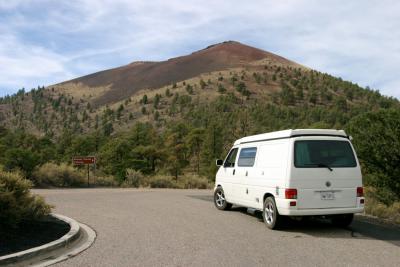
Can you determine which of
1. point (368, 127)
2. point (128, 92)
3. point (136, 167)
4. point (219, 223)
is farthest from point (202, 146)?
point (128, 92)

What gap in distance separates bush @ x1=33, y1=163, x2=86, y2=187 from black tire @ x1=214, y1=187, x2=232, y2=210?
14559mm

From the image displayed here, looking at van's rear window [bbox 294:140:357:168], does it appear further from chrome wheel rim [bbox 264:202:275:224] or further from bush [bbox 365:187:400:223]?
bush [bbox 365:187:400:223]

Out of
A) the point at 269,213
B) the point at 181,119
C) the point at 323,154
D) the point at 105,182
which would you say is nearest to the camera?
the point at 323,154

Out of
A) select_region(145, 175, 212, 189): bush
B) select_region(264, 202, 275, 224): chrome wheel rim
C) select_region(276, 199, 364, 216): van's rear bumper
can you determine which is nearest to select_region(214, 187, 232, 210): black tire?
select_region(264, 202, 275, 224): chrome wheel rim

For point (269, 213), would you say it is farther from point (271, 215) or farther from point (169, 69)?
point (169, 69)

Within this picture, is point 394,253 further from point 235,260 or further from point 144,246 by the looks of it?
point 144,246

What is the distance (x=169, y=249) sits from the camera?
27.5 ft

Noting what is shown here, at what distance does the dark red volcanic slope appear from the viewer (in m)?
138

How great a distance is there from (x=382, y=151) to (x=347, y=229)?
5.56 m

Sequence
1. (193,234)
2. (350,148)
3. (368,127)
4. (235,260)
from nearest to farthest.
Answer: (235,260), (193,234), (350,148), (368,127)

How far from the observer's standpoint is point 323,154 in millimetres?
10570

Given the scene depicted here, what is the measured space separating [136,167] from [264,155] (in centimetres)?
2384

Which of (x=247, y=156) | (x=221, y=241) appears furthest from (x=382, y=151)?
(x=221, y=241)

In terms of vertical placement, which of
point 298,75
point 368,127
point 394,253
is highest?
point 298,75
